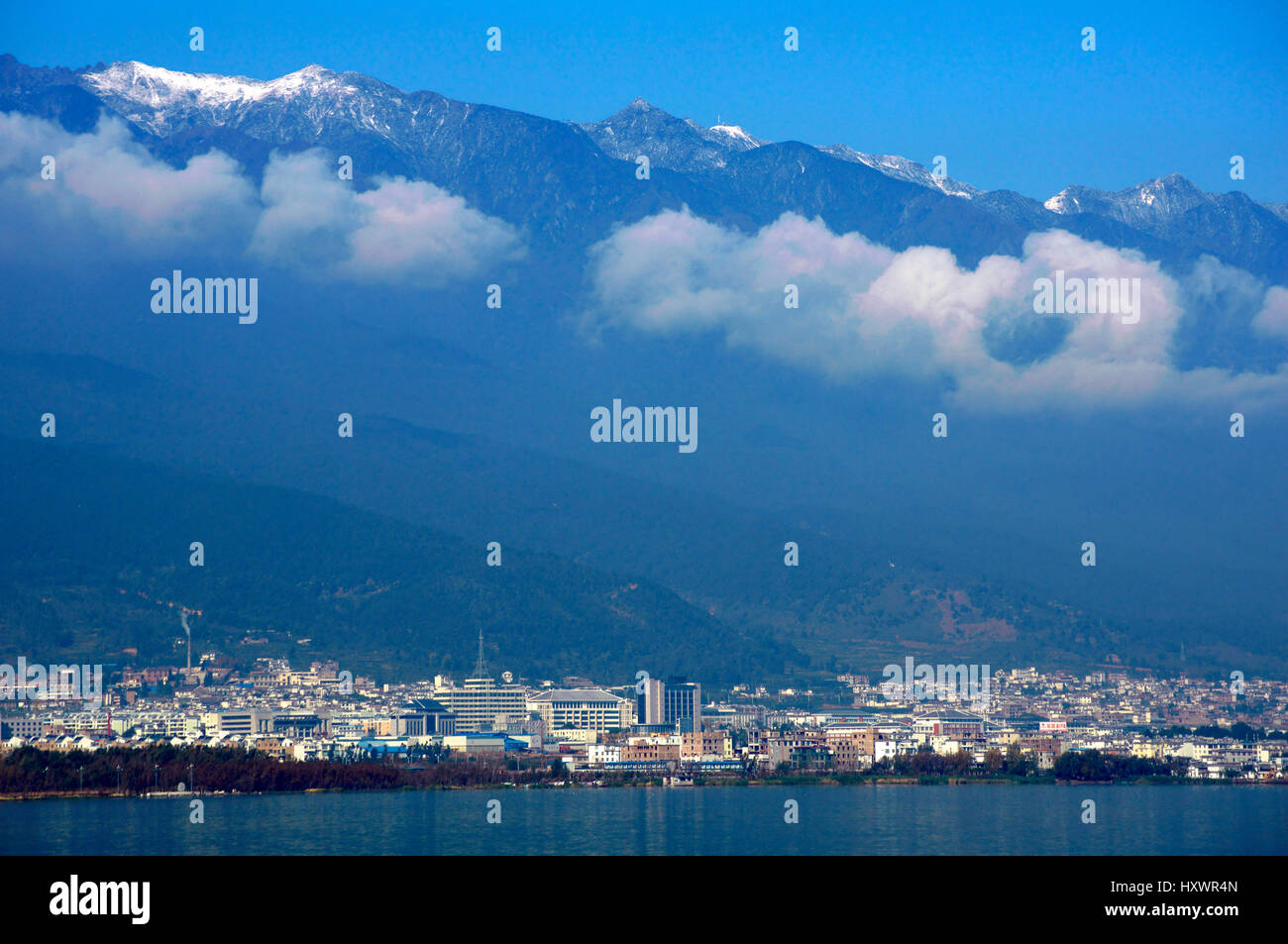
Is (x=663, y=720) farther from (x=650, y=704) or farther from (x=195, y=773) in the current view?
(x=195, y=773)

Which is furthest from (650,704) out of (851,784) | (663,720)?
(851,784)

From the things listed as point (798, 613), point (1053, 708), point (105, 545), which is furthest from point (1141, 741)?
point (105, 545)

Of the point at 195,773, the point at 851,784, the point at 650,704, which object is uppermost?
the point at 650,704

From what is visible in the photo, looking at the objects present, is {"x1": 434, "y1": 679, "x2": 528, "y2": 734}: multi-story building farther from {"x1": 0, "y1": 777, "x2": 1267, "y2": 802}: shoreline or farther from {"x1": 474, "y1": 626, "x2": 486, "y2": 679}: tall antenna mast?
{"x1": 0, "y1": 777, "x2": 1267, "y2": 802}: shoreline

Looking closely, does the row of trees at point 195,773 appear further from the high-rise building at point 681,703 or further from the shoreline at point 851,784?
the high-rise building at point 681,703

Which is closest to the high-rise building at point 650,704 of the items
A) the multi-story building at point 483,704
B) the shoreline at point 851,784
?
the multi-story building at point 483,704

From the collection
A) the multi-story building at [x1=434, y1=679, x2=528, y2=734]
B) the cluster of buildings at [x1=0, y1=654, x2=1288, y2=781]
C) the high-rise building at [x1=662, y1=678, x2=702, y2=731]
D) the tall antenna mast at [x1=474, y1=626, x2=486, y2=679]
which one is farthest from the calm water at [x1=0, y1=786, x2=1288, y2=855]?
the tall antenna mast at [x1=474, y1=626, x2=486, y2=679]
